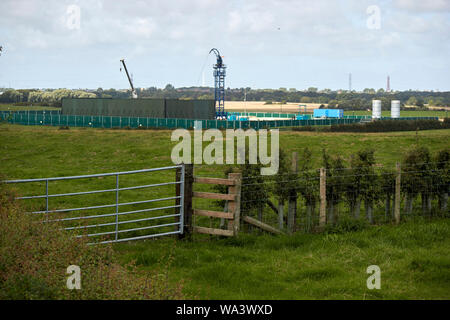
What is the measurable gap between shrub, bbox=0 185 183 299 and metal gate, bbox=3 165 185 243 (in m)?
1.53

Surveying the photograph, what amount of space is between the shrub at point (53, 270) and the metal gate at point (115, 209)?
1527 millimetres

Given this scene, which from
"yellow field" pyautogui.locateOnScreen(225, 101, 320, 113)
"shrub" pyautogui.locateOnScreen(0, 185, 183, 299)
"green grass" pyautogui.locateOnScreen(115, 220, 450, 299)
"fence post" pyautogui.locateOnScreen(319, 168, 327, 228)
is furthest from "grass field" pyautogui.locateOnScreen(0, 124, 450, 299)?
"yellow field" pyautogui.locateOnScreen(225, 101, 320, 113)

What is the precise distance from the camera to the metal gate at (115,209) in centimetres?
1093

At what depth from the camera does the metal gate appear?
430 inches

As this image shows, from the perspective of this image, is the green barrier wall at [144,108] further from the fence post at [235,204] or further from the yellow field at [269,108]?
the fence post at [235,204]

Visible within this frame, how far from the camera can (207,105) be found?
245ft

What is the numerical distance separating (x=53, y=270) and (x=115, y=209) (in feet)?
30.9

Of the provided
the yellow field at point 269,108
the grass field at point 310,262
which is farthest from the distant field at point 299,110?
the grass field at point 310,262

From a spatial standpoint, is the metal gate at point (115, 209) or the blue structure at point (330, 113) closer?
the metal gate at point (115, 209)

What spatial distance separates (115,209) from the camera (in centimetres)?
1598

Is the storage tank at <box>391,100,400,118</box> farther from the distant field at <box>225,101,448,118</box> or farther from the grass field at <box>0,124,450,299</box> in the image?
the grass field at <box>0,124,450,299</box>

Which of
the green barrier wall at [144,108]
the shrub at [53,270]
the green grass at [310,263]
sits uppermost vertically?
the green barrier wall at [144,108]

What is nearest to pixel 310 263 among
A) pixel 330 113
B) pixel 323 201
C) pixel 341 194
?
pixel 323 201
